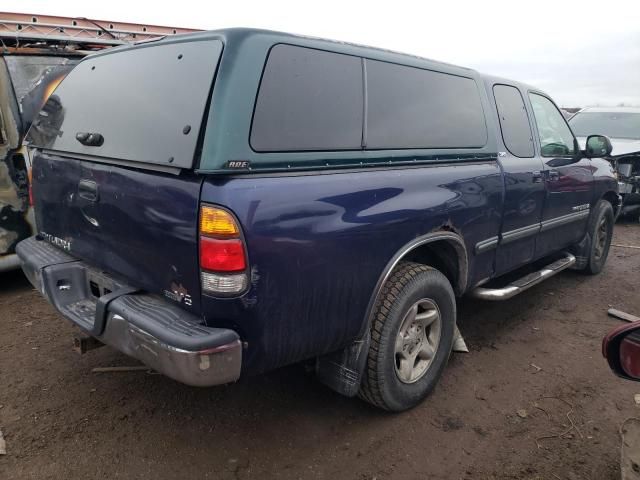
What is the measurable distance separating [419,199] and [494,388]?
1.41m

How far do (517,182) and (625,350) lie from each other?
2099 mm

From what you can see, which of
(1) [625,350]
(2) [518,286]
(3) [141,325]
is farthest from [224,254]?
(2) [518,286]

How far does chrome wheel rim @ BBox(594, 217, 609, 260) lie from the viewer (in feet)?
18.0

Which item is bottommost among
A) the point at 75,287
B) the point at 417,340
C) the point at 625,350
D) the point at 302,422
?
the point at 302,422

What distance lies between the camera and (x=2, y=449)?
255cm

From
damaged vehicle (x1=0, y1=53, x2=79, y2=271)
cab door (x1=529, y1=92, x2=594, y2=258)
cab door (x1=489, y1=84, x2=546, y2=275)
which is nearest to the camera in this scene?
cab door (x1=489, y1=84, x2=546, y2=275)

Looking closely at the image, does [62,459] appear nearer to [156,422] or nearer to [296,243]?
[156,422]

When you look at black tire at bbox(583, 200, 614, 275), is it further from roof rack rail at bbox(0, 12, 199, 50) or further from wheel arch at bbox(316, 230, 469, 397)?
roof rack rail at bbox(0, 12, 199, 50)

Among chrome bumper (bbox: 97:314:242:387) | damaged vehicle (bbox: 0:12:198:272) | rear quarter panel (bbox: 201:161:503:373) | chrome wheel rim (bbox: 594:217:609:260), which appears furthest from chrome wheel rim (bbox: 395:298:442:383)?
damaged vehicle (bbox: 0:12:198:272)

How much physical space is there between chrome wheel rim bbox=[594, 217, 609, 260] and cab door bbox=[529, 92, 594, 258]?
684mm

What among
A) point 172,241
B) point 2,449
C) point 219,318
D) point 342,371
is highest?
point 172,241

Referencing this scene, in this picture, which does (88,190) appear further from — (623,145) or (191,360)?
(623,145)

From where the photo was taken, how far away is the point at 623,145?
8.45 m

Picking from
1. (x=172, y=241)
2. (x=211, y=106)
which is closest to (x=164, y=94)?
(x=211, y=106)
